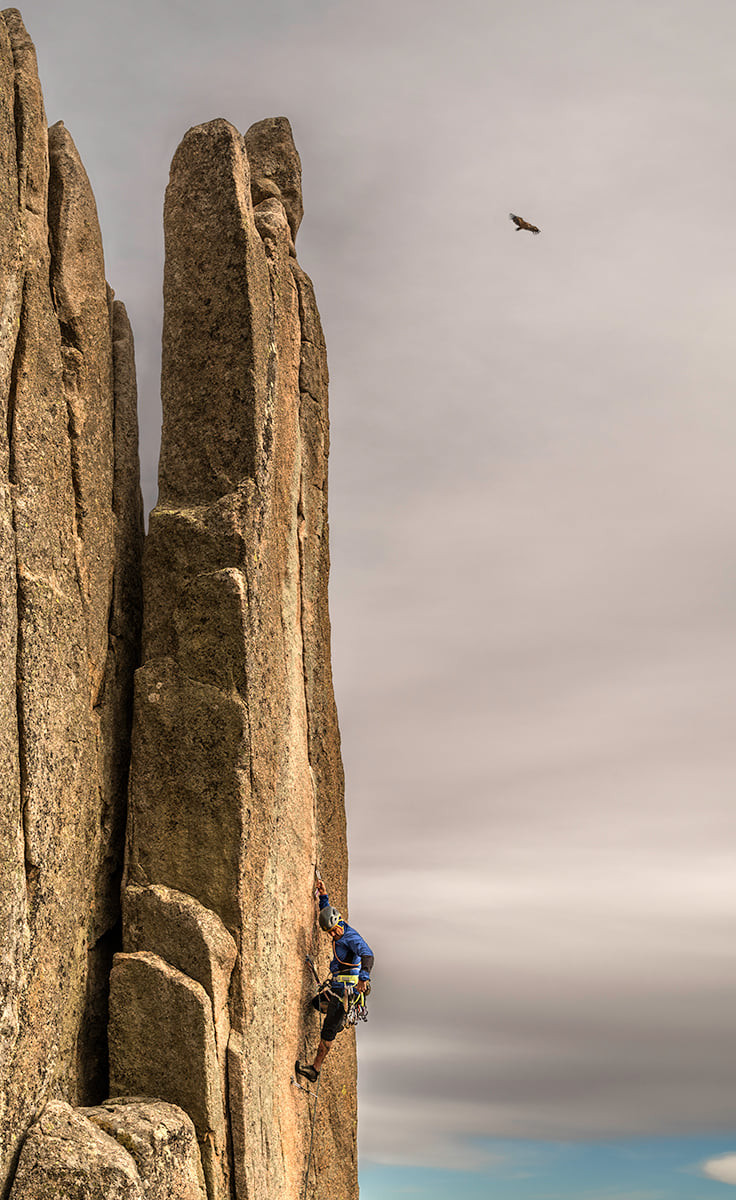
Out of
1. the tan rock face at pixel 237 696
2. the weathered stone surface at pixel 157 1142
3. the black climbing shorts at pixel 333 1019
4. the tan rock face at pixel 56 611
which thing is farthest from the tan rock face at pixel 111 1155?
the black climbing shorts at pixel 333 1019

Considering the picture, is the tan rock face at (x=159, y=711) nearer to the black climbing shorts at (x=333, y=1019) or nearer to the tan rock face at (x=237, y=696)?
the tan rock face at (x=237, y=696)

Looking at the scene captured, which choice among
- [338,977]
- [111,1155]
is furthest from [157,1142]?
[338,977]

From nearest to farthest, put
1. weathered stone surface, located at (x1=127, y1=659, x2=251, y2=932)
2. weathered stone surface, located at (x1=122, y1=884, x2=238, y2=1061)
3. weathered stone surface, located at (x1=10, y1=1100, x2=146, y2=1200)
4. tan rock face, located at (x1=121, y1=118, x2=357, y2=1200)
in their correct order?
weathered stone surface, located at (x1=10, y1=1100, x2=146, y2=1200) < weathered stone surface, located at (x1=122, y1=884, x2=238, y2=1061) < tan rock face, located at (x1=121, y1=118, x2=357, y2=1200) < weathered stone surface, located at (x1=127, y1=659, x2=251, y2=932)

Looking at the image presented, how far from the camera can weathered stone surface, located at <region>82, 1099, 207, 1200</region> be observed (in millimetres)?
15750

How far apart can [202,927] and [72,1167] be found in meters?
4.13

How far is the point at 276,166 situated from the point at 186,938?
57.4ft

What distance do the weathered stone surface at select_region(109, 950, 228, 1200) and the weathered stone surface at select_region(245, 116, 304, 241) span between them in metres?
16.8

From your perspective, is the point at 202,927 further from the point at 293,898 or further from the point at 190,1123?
the point at 293,898

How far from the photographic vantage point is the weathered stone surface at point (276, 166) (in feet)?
89.2

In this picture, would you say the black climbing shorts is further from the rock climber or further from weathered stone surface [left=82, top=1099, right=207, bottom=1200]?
weathered stone surface [left=82, top=1099, right=207, bottom=1200]

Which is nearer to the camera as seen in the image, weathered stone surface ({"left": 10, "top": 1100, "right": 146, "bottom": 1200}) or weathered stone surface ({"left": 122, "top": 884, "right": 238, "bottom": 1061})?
weathered stone surface ({"left": 10, "top": 1100, "right": 146, "bottom": 1200})

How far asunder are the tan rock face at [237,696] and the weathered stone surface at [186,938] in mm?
33

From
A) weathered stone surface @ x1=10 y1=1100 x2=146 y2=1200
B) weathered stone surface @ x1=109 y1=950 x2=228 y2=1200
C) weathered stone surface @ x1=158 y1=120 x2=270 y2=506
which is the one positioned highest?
weathered stone surface @ x1=158 y1=120 x2=270 y2=506

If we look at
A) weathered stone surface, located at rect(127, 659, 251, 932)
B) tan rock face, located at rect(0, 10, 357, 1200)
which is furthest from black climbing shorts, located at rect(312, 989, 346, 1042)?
weathered stone surface, located at rect(127, 659, 251, 932)
